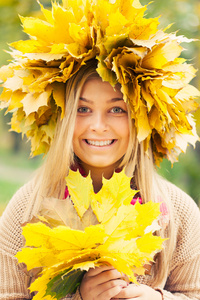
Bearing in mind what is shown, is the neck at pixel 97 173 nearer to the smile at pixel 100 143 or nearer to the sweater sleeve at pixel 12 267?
the smile at pixel 100 143

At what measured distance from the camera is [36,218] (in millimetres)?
1532

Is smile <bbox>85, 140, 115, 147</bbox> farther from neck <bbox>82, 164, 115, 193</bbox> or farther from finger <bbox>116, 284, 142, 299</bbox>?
finger <bbox>116, 284, 142, 299</bbox>

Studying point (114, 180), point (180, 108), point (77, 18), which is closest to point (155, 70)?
point (180, 108)

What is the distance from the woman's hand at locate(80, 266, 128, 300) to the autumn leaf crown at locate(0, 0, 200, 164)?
506 millimetres

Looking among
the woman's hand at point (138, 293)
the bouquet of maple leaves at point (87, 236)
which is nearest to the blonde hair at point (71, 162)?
the woman's hand at point (138, 293)

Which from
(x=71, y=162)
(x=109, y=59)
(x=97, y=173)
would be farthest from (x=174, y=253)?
(x=109, y=59)

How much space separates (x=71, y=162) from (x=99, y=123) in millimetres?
250

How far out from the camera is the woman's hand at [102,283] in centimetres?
156

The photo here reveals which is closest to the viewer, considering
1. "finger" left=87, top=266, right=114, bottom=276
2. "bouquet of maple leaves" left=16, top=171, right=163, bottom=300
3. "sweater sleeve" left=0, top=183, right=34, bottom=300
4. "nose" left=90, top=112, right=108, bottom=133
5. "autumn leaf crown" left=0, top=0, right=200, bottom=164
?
"bouquet of maple leaves" left=16, top=171, right=163, bottom=300

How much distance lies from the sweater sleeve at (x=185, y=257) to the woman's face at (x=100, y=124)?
0.46 m

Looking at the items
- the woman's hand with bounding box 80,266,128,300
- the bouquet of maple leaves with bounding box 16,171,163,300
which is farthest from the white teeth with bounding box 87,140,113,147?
the woman's hand with bounding box 80,266,128,300

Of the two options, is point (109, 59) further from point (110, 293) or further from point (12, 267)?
point (12, 267)

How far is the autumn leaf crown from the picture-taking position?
5.33 ft

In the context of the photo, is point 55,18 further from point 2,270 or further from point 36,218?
point 2,270
